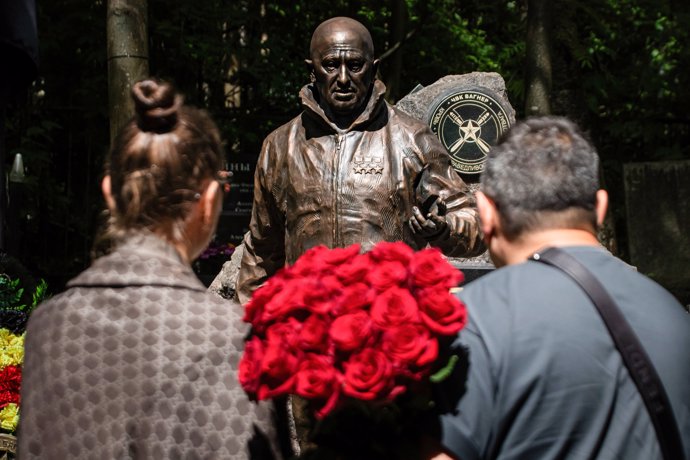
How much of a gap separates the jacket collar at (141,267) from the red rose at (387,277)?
354 mm

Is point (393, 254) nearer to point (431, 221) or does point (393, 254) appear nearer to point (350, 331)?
point (350, 331)

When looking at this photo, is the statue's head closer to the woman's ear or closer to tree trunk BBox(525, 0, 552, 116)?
the woman's ear

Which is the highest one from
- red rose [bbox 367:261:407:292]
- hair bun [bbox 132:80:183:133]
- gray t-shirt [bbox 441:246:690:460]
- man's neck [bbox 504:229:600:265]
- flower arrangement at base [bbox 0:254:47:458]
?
hair bun [bbox 132:80:183:133]

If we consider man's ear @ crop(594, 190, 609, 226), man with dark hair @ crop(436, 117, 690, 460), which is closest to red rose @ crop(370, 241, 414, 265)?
man with dark hair @ crop(436, 117, 690, 460)

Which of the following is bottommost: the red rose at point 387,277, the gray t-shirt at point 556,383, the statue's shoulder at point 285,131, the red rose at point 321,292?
the gray t-shirt at point 556,383

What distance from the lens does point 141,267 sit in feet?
6.99

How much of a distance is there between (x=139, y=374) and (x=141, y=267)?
0.22 meters

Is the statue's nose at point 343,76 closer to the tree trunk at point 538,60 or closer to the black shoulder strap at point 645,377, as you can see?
the black shoulder strap at point 645,377

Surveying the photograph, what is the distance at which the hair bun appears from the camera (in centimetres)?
219

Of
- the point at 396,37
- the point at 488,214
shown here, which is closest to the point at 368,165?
the point at 488,214

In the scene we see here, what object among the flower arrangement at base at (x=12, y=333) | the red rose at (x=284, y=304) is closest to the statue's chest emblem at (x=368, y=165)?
the flower arrangement at base at (x=12, y=333)

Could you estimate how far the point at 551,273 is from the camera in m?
2.04

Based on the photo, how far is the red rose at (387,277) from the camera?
203 centimetres

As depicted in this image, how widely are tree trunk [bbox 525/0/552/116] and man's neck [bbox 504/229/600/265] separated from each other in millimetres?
7617
